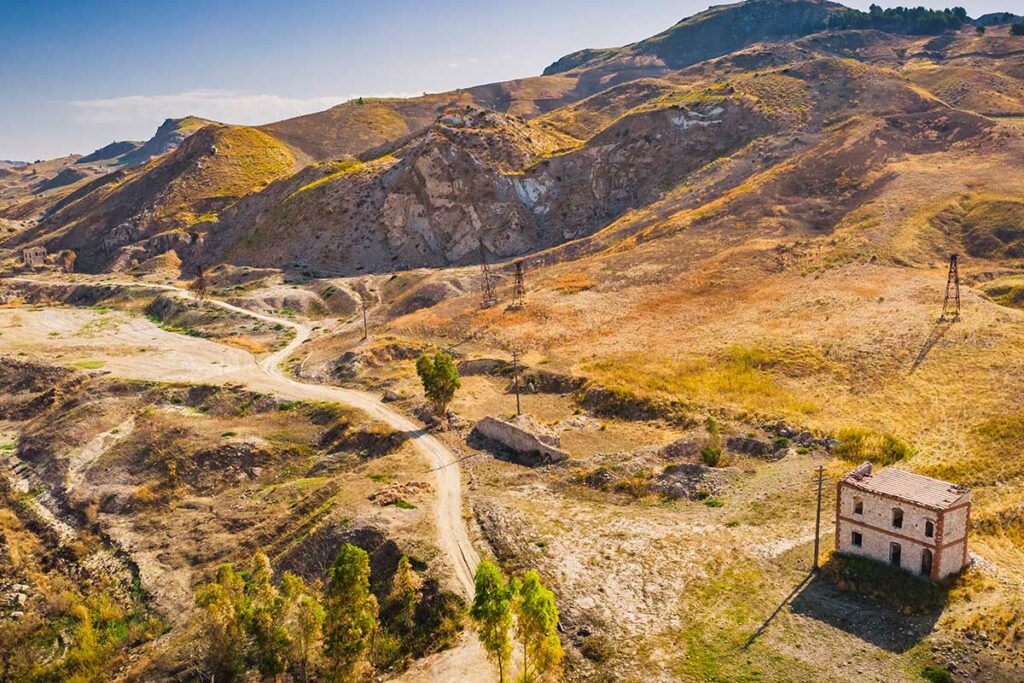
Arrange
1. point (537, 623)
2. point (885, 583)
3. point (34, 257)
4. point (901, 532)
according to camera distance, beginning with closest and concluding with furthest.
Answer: point (537, 623)
point (885, 583)
point (901, 532)
point (34, 257)

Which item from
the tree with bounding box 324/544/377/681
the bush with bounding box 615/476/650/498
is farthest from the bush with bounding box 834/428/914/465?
the tree with bounding box 324/544/377/681

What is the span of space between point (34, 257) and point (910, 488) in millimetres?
179961

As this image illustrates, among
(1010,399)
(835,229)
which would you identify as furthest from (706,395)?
(835,229)

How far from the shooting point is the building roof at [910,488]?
36.0m

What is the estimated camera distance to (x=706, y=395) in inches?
2542

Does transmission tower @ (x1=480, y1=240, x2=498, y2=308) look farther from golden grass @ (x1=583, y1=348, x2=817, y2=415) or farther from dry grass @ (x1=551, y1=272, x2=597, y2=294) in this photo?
golden grass @ (x1=583, y1=348, x2=817, y2=415)

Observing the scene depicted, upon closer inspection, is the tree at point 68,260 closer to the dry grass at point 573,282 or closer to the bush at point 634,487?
the dry grass at point 573,282

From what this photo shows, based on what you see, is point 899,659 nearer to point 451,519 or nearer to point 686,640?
point 686,640

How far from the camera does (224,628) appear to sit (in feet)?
125

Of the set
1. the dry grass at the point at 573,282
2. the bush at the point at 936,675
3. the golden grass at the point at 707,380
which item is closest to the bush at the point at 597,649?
the bush at the point at 936,675

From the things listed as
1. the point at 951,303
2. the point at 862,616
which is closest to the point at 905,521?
the point at 862,616

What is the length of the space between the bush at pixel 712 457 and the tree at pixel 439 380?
23.8 metres

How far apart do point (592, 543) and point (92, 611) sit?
32.8 meters

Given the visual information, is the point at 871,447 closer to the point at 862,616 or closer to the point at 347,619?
the point at 862,616
